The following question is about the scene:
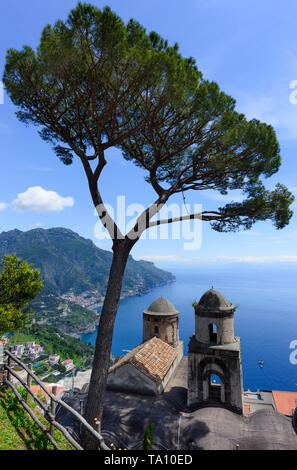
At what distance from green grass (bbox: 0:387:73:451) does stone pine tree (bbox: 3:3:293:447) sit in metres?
2.02

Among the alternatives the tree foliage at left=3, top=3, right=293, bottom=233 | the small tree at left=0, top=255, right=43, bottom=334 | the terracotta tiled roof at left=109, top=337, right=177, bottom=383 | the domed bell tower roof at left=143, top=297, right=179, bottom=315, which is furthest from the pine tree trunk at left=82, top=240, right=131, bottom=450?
the domed bell tower roof at left=143, top=297, right=179, bottom=315

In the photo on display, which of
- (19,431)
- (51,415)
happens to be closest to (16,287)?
(19,431)

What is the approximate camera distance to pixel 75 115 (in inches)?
369

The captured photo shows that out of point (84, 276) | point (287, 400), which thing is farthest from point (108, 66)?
point (84, 276)

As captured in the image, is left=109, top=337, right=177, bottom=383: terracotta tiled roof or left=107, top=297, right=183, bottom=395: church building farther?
left=109, top=337, right=177, bottom=383: terracotta tiled roof

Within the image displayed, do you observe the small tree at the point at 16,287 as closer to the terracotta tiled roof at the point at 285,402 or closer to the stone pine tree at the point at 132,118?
the stone pine tree at the point at 132,118

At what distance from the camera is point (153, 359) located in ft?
46.0

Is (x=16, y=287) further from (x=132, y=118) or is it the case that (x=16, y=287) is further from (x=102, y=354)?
(x=132, y=118)

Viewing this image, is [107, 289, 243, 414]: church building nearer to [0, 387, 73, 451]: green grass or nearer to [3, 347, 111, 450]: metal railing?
[0, 387, 73, 451]: green grass

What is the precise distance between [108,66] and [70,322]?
103 metres

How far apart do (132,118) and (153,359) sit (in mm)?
12746

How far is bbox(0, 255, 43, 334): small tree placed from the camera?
984 cm

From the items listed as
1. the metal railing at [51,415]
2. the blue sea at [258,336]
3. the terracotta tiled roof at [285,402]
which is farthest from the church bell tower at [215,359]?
the blue sea at [258,336]
